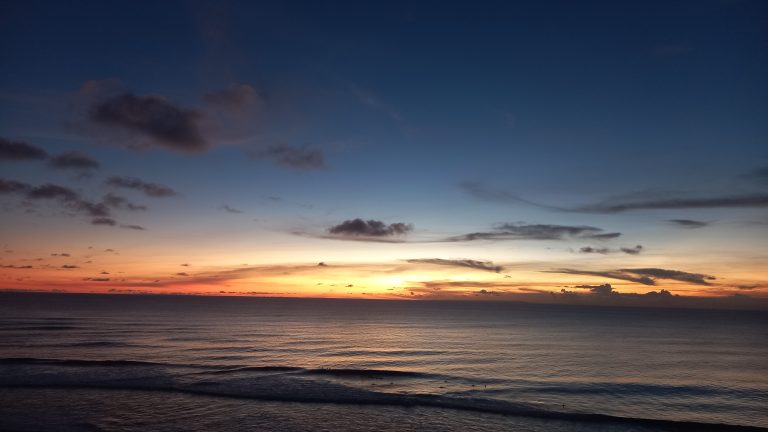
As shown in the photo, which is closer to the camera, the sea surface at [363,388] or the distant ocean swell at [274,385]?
the sea surface at [363,388]

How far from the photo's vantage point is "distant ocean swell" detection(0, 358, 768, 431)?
A: 3706 centimetres

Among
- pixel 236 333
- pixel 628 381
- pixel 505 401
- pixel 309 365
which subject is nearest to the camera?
pixel 505 401

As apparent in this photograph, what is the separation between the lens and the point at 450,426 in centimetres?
3241

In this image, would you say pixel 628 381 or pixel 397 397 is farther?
pixel 628 381

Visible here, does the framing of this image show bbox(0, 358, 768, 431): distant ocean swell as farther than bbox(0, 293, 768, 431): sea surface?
Yes

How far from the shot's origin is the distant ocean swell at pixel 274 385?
3706 cm

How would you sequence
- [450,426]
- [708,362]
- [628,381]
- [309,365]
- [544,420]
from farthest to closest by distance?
[708,362] → [309,365] → [628,381] → [544,420] → [450,426]

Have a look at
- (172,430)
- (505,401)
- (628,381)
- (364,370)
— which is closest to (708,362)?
(628,381)

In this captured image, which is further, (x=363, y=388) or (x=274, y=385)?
(x=274, y=385)

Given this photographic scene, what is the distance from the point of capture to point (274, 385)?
44.9 meters

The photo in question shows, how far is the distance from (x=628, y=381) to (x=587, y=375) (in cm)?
456

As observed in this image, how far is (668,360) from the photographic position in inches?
2766

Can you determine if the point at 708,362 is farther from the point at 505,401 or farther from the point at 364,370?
the point at 364,370

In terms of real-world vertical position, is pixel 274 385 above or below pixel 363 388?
below
